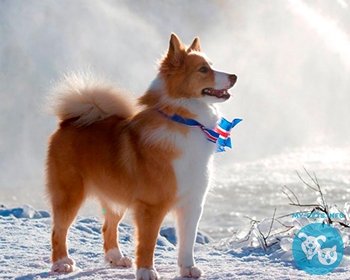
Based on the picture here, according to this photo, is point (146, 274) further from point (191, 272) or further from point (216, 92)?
point (216, 92)

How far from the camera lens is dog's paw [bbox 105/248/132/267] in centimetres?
528

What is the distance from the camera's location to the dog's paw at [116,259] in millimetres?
5281

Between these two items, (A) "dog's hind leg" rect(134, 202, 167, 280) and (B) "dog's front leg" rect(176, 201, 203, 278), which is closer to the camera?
(A) "dog's hind leg" rect(134, 202, 167, 280)

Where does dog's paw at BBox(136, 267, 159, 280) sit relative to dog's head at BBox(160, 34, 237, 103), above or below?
below

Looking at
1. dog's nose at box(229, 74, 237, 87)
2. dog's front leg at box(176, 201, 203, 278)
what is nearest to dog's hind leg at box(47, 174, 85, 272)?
dog's front leg at box(176, 201, 203, 278)

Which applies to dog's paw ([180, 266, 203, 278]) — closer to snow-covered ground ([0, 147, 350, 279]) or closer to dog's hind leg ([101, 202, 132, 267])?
snow-covered ground ([0, 147, 350, 279])

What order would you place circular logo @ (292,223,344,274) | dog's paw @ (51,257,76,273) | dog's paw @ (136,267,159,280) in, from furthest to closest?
dog's paw @ (51,257,76,273)
circular logo @ (292,223,344,274)
dog's paw @ (136,267,159,280)

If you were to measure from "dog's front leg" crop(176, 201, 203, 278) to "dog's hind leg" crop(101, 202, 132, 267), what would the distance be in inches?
31.4

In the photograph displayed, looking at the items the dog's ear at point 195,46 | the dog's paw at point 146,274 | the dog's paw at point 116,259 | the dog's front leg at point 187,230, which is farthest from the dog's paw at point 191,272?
the dog's ear at point 195,46

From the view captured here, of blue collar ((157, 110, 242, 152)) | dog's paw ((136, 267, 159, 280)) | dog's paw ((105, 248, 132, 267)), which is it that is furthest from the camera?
dog's paw ((105, 248, 132, 267))

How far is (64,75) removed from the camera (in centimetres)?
554

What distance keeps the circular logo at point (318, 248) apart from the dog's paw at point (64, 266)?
2.04 meters

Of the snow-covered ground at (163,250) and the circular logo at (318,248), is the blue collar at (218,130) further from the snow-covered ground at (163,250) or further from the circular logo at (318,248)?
the circular logo at (318,248)

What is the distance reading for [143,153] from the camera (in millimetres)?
4535
